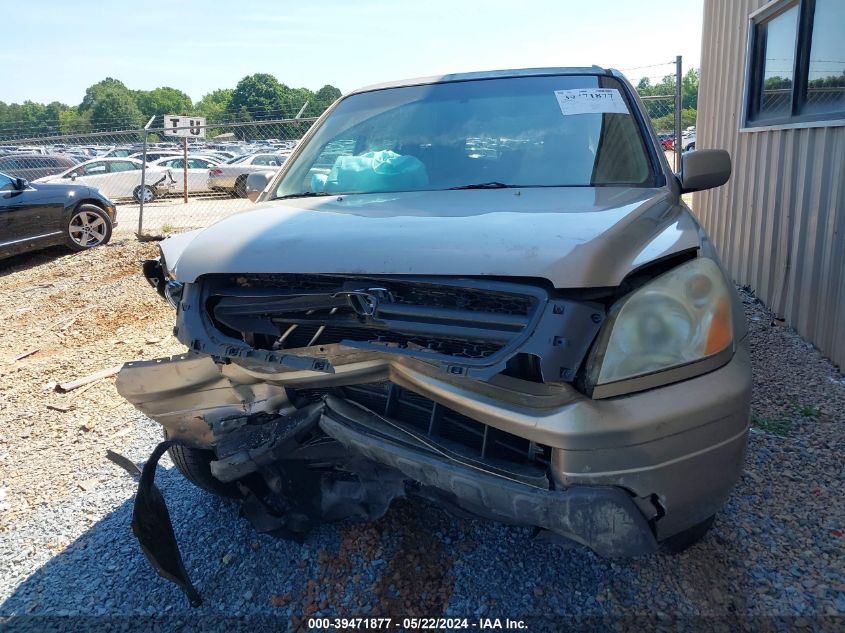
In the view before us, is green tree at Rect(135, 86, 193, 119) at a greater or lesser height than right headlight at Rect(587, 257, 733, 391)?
greater

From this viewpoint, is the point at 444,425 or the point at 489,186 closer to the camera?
the point at 444,425

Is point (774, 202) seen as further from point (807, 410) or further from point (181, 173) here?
point (181, 173)

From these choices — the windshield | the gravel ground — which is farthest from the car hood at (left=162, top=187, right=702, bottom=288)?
the gravel ground

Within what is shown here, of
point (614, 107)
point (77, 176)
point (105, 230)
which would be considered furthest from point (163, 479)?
point (77, 176)

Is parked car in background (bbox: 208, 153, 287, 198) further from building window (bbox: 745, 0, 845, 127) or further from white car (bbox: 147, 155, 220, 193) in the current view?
building window (bbox: 745, 0, 845, 127)

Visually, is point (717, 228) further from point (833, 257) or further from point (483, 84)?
point (483, 84)

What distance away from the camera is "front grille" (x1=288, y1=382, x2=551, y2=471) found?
6.56 feet

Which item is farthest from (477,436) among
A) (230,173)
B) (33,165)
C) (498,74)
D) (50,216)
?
(33,165)

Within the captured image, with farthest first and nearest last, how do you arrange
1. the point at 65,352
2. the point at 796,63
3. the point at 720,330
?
the point at 65,352
the point at 796,63
the point at 720,330

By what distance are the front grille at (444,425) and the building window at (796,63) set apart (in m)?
3.73

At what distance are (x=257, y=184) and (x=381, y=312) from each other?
2.05 m

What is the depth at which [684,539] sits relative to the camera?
2.28 metres

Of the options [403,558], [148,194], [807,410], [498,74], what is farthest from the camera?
[148,194]

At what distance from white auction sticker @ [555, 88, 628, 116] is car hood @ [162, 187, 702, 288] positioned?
0.64 m
